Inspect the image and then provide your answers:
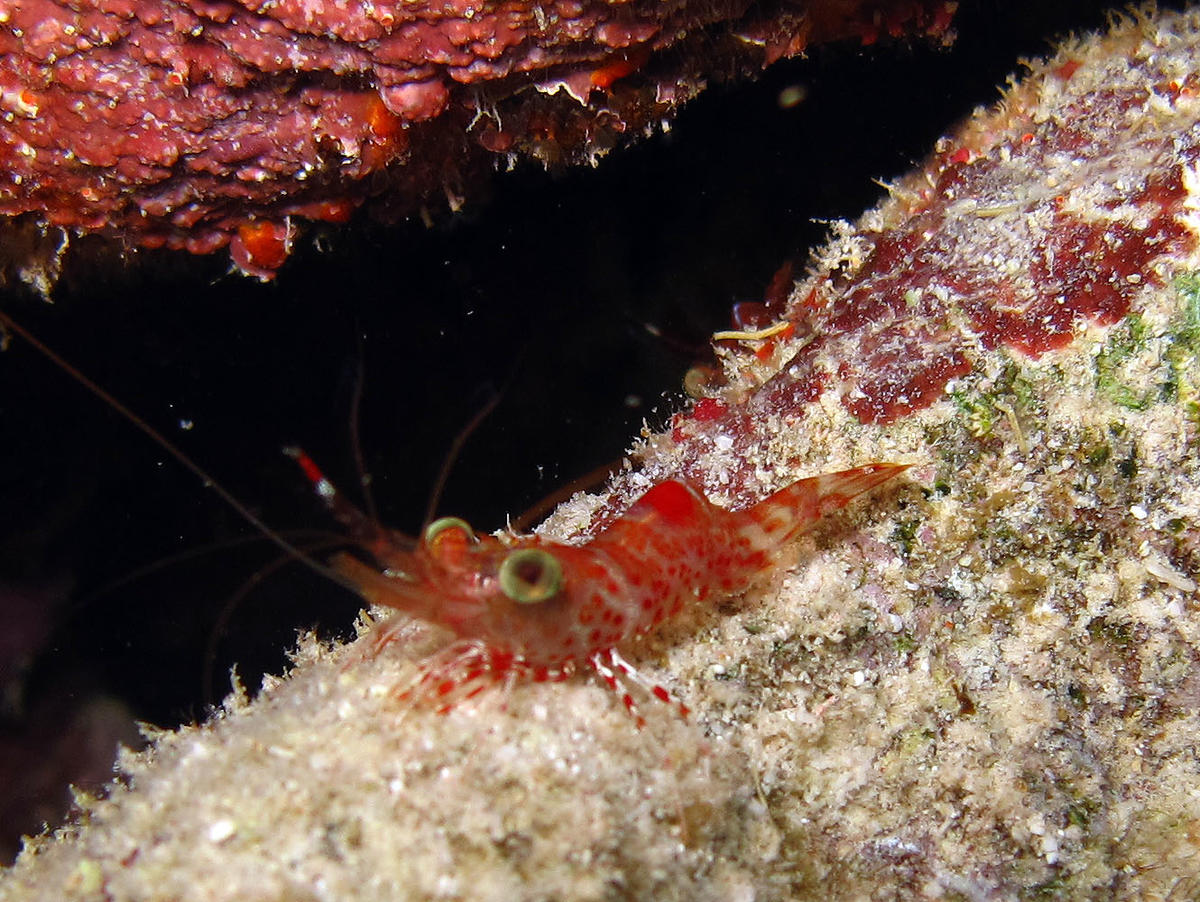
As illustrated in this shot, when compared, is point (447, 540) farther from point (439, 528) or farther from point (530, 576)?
point (530, 576)

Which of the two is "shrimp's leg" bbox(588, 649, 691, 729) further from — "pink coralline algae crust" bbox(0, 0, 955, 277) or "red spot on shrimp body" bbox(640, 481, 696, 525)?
"pink coralline algae crust" bbox(0, 0, 955, 277)

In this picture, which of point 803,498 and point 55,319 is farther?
point 55,319

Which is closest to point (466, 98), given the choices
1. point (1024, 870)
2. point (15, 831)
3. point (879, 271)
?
point (879, 271)

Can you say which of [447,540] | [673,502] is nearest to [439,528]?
[447,540]

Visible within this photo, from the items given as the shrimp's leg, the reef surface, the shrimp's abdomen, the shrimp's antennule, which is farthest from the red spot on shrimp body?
the shrimp's antennule

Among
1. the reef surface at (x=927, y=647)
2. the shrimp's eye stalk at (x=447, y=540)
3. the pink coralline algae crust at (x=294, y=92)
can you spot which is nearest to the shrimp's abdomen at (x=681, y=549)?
the reef surface at (x=927, y=647)

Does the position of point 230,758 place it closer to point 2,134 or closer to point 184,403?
point 2,134
